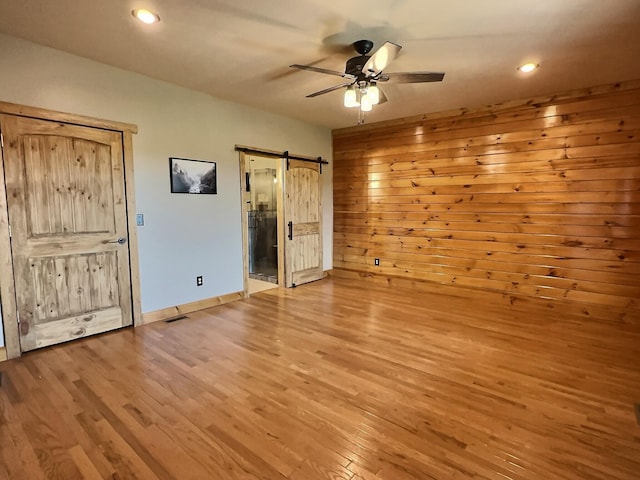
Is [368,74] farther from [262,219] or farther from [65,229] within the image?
[262,219]

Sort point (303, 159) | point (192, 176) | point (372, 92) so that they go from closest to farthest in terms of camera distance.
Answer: point (372, 92) < point (192, 176) < point (303, 159)

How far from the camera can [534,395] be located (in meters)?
2.29

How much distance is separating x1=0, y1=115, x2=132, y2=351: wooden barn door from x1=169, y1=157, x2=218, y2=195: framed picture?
561 millimetres

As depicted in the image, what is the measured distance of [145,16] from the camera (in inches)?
93.4

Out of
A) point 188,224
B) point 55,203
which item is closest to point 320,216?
point 188,224

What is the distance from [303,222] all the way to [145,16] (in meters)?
3.58

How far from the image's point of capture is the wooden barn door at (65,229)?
112 inches

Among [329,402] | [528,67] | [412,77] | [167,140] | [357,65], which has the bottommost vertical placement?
[329,402]

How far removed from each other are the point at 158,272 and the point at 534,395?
3704mm

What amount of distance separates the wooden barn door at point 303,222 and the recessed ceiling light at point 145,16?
289cm

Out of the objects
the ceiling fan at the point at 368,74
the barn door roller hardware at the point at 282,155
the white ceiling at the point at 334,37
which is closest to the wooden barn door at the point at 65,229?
the white ceiling at the point at 334,37

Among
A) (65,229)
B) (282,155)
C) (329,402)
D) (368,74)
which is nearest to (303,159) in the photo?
(282,155)

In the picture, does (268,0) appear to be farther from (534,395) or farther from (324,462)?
(534,395)

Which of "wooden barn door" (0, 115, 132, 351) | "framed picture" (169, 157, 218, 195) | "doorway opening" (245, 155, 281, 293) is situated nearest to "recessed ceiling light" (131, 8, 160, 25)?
"wooden barn door" (0, 115, 132, 351)
